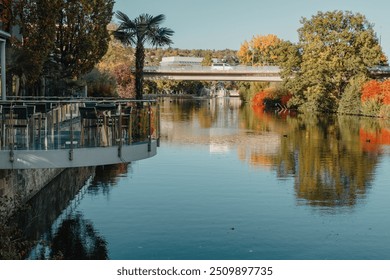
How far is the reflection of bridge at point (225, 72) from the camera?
8194cm

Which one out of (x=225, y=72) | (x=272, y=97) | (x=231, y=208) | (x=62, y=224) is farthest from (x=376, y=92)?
(x=62, y=224)

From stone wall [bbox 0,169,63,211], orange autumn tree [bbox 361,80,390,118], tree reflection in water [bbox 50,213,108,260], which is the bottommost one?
tree reflection in water [bbox 50,213,108,260]

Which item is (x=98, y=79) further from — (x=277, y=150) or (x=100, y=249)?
(x=100, y=249)

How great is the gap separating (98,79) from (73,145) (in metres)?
34.7

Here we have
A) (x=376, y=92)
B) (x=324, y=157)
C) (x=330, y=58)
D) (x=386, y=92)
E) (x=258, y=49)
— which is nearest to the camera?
(x=324, y=157)

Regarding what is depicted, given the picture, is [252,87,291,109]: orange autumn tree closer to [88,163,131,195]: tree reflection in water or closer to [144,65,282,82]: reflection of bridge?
[144,65,282,82]: reflection of bridge

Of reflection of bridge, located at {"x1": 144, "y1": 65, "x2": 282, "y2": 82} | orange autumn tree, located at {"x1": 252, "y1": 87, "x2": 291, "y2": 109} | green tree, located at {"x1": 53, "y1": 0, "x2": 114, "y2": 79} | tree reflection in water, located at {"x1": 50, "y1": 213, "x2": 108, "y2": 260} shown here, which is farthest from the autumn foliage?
tree reflection in water, located at {"x1": 50, "y1": 213, "x2": 108, "y2": 260}

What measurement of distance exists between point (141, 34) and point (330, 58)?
4188 cm

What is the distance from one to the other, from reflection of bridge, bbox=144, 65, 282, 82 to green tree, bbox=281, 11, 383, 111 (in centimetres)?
386

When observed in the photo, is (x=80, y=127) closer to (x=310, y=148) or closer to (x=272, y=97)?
(x=310, y=148)

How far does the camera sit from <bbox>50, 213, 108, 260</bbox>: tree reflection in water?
1695 cm

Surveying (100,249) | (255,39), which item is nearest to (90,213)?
(100,249)

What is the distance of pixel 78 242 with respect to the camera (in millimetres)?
18031

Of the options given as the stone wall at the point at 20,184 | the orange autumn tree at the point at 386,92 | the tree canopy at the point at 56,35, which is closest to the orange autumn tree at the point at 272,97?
the orange autumn tree at the point at 386,92
